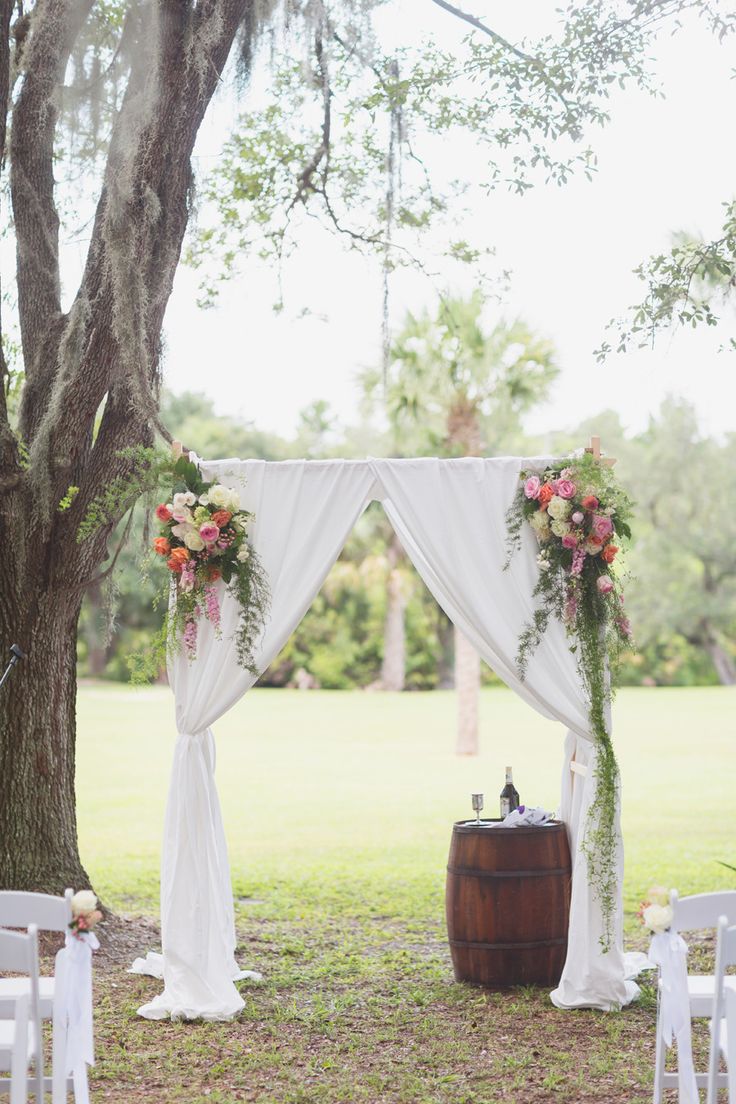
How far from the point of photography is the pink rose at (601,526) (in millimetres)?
5551

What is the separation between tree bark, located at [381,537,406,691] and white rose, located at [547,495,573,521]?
948 inches

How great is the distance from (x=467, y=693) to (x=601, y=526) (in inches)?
550

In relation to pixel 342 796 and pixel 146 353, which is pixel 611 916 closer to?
pixel 146 353

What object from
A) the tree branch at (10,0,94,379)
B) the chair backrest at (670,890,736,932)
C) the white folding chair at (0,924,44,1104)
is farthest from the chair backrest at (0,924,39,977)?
the tree branch at (10,0,94,379)

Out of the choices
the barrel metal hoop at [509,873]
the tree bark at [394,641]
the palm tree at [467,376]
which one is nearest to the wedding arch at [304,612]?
the barrel metal hoop at [509,873]

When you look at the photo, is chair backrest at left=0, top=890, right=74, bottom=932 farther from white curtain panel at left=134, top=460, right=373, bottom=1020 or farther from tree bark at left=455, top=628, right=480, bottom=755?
tree bark at left=455, top=628, right=480, bottom=755

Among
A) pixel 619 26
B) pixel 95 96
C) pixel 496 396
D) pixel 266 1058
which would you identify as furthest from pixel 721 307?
pixel 496 396

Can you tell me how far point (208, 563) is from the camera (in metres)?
5.64

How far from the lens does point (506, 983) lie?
5.84m

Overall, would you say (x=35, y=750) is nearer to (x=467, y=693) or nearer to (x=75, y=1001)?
(x=75, y=1001)

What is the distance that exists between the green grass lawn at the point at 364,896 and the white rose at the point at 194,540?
2.07 m

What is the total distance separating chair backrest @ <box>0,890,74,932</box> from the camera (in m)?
3.69

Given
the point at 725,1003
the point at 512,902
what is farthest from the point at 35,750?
the point at 725,1003

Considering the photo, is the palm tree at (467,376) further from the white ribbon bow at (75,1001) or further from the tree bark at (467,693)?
the white ribbon bow at (75,1001)
